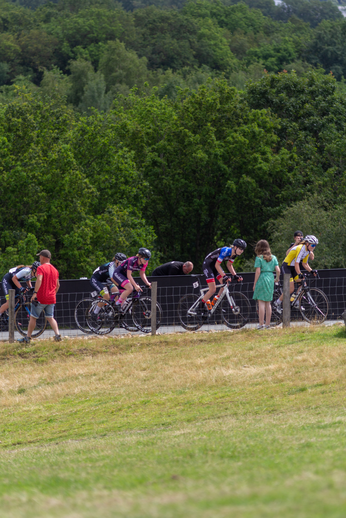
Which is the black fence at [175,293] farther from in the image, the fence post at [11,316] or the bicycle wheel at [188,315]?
the fence post at [11,316]

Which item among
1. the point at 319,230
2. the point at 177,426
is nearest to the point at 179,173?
the point at 319,230

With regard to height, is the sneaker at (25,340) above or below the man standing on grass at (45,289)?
below

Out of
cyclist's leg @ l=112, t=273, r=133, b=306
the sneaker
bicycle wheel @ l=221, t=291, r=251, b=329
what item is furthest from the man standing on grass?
bicycle wheel @ l=221, t=291, r=251, b=329

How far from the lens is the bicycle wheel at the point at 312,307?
14.6 meters

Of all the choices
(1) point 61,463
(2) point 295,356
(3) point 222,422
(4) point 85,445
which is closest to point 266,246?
(2) point 295,356

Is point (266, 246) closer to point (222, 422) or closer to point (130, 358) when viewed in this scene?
point (130, 358)

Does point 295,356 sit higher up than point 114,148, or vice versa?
point 114,148

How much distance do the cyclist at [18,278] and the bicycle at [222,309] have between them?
3199 mm

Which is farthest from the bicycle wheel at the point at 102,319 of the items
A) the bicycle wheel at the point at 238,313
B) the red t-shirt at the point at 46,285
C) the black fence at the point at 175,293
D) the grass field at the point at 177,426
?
the bicycle wheel at the point at 238,313

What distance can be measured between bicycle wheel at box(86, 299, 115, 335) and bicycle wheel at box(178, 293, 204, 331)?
1.43 m

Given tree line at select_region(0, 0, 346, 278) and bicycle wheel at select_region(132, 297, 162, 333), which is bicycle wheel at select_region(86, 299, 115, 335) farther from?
tree line at select_region(0, 0, 346, 278)

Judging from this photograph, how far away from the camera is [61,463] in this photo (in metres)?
6.52

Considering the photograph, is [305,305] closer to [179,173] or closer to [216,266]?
[216,266]

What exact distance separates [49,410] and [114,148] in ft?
101
